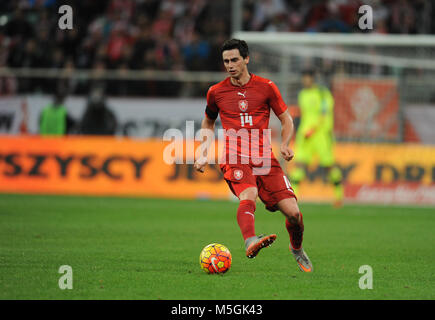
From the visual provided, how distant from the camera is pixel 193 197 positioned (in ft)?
56.6

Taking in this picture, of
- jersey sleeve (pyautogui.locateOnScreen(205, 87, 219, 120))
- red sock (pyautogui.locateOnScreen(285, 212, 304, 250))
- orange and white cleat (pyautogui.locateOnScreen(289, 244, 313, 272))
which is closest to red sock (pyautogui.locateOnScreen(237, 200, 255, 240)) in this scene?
red sock (pyautogui.locateOnScreen(285, 212, 304, 250))

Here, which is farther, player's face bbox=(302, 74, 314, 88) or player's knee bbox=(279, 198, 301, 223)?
player's face bbox=(302, 74, 314, 88)

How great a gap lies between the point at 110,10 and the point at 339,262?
1525 cm

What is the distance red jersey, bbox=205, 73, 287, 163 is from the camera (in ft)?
25.4

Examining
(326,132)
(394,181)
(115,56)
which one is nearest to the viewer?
(326,132)

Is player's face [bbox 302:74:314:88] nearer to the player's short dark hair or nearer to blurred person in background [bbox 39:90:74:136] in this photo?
blurred person in background [bbox 39:90:74:136]

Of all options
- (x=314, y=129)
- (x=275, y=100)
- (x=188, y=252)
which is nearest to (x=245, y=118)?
(x=275, y=100)

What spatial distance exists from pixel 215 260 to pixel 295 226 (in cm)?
91

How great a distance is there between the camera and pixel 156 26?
2188cm

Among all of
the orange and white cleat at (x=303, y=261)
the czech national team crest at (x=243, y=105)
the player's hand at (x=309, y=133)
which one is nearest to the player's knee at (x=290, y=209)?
the orange and white cleat at (x=303, y=261)

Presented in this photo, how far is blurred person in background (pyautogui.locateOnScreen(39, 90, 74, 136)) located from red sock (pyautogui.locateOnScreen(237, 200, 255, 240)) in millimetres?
10781

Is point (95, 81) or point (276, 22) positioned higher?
point (276, 22)
